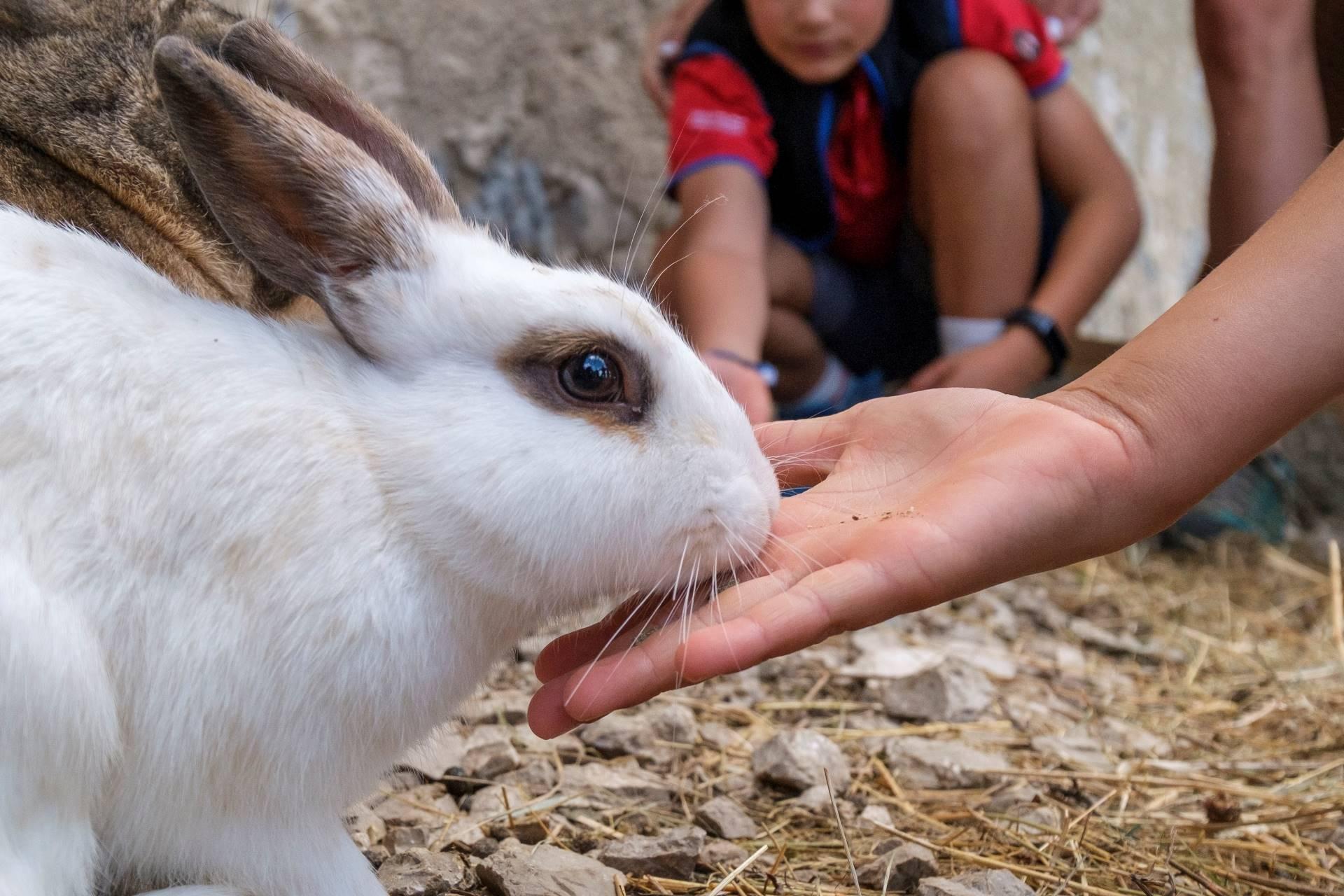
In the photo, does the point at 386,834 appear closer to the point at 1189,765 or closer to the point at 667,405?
the point at 667,405

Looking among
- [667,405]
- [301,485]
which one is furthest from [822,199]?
[301,485]

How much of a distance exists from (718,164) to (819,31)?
0.49 metres

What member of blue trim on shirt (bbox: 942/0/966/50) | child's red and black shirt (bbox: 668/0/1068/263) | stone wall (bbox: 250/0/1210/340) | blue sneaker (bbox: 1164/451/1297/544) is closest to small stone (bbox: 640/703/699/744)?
child's red and black shirt (bbox: 668/0/1068/263)

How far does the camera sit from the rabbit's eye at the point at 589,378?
1.64m

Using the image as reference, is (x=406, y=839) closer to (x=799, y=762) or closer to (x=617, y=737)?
(x=617, y=737)

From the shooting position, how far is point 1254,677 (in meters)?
3.22

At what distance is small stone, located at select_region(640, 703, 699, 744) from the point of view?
98.3 inches

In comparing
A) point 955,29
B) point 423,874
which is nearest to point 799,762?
point 423,874

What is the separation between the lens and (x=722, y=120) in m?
3.74

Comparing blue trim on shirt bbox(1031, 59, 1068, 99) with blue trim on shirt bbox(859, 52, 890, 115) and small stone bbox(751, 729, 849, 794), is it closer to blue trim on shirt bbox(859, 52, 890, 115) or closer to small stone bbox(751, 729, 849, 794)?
blue trim on shirt bbox(859, 52, 890, 115)

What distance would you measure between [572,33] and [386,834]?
3.61 meters

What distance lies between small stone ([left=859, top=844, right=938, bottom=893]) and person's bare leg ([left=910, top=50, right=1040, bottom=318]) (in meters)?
1.91

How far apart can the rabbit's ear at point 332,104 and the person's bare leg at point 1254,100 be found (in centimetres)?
163

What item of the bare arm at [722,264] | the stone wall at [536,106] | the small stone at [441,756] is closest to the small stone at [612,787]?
the small stone at [441,756]
